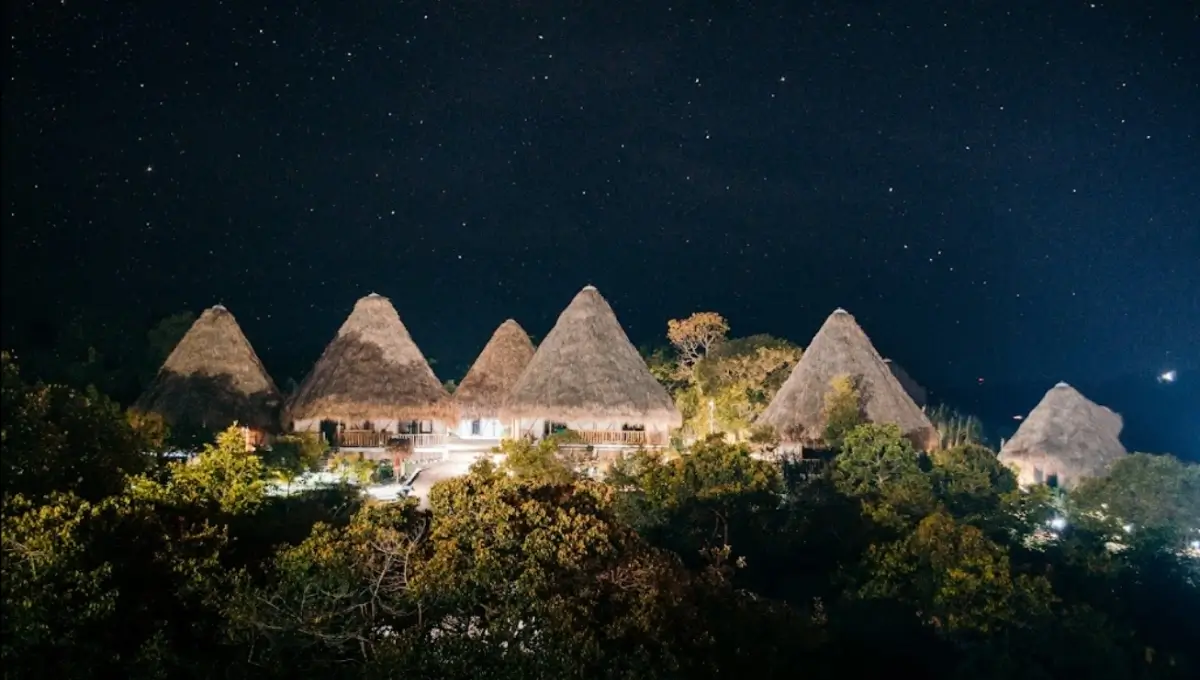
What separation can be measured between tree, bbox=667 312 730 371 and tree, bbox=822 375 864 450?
6470mm

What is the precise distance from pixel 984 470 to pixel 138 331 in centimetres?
1591

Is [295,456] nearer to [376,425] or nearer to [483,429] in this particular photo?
[376,425]

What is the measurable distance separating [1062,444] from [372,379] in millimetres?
10843

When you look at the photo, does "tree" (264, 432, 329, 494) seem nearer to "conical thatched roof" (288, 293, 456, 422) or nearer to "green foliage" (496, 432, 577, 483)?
"conical thatched roof" (288, 293, 456, 422)

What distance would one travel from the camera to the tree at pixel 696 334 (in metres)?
20.7

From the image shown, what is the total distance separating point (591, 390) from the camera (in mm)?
13859

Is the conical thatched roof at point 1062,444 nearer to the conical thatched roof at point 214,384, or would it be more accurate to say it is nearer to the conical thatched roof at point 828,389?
the conical thatched roof at point 828,389

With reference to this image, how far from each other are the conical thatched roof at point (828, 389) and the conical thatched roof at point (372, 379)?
4705 millimetres

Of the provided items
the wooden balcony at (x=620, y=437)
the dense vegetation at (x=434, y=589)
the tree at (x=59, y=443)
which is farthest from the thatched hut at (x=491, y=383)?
the tree at (x=59, y=443)

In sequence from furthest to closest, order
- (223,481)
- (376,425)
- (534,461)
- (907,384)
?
(907,384)
(376,425)
(534,461)
(223,481)

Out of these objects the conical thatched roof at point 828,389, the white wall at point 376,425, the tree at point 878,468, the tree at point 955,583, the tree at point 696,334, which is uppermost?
the tree at point 696,334

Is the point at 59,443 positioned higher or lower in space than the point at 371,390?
lower

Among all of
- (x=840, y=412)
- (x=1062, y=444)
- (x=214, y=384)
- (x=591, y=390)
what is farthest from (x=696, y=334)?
(x=214, y=384)

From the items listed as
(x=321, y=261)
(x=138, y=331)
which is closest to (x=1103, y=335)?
(x=321, y=261)
